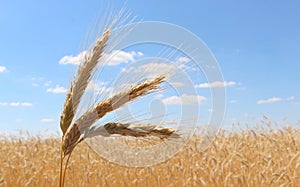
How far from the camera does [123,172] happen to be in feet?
12.8

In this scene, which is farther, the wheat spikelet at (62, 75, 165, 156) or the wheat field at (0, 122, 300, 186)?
the wheat field at (0, 122, 300, 186)

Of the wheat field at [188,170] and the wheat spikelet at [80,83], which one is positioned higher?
the wheat spikelet at [80,83]

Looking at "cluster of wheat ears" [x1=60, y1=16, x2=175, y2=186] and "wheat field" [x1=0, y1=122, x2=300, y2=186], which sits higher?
"cluster of wheat ears" [x1=60, y1=16, x2=175, y2=186]

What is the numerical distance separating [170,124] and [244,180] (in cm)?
127

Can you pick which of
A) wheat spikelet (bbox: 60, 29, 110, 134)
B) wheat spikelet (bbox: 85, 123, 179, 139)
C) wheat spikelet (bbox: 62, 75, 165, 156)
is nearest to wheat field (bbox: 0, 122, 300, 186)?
wheat spikelet (bbox: 85, 123, 179, 139)

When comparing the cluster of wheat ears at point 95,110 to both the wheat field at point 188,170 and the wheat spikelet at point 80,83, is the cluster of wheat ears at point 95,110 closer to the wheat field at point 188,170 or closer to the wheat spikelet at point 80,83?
the wheat spikelet at point 80,83

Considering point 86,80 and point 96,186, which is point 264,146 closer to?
point 96,186

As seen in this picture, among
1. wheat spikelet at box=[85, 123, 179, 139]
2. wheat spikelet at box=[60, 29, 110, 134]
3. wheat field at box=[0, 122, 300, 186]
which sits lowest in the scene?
wheat field at box=[0, 122, 300, 186]

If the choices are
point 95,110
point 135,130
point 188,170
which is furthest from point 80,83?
point 188,170

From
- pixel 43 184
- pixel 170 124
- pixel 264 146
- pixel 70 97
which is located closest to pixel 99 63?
pixel 70 97

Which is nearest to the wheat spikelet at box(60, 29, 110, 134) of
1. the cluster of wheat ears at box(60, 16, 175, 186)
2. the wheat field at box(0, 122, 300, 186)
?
the cluster of wheat ears at box(60, 16, 175, 186)

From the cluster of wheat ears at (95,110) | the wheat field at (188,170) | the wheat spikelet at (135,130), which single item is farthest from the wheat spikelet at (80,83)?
the wheat field at (188,170)

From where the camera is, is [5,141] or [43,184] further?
[5,141]

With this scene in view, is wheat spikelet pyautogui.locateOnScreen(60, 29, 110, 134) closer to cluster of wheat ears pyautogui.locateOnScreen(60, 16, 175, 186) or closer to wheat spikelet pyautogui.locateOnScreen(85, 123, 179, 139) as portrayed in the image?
cluster of wheat ears pyautogui.locateOnScreen(60, 16, 175, 186)
